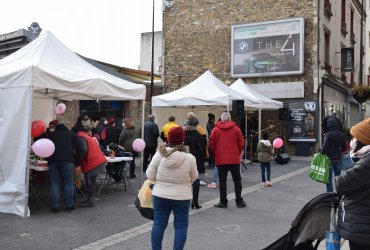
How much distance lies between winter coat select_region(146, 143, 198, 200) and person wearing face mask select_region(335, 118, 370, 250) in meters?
1.88

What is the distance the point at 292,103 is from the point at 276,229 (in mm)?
13812

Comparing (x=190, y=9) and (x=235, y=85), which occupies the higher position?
(x=190, y=9)

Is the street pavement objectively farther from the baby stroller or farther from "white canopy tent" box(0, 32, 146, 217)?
the baby stroller

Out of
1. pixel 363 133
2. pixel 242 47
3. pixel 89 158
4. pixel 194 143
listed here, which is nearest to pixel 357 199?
pixel 363 133

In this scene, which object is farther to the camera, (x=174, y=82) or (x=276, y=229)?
(x=174, y=82)

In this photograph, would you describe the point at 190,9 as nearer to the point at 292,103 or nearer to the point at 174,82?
the point at 174,82

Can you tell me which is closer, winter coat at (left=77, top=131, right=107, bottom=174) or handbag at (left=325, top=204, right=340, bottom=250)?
handbag at (left=325, top=204, right=340, bottom=250)

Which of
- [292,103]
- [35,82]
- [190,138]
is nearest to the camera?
[35,82]

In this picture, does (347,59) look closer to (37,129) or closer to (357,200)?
(37,129)

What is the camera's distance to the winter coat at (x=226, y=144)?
776 centimetres

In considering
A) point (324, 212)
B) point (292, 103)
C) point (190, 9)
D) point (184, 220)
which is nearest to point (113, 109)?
point (190, 9)

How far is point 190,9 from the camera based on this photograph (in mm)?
22781

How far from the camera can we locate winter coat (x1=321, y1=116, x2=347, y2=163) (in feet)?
26.2

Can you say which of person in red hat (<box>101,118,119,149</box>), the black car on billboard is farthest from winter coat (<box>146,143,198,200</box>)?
the black car on billboard
